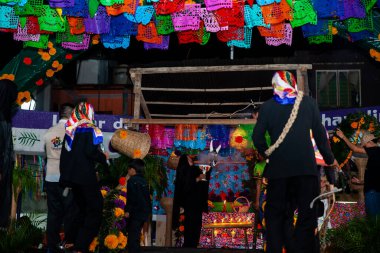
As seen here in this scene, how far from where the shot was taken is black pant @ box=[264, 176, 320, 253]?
6.07 m

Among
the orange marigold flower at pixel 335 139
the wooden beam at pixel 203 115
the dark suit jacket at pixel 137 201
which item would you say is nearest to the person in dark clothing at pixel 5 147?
the dark suit jacket at pixel 137 201

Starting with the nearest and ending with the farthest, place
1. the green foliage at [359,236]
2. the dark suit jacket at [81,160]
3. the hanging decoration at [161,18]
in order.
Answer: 1. the dark suit jacket at [81,160]
2. the green foliage at [359,236]
3. the hanging decoration at [161,18]

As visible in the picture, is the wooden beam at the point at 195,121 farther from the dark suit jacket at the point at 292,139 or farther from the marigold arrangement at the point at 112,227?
the dark suit jacket at the point at 292,139

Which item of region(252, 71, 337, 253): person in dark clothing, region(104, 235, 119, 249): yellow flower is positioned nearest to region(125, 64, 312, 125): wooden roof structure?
region(104, 235, 119, 249): yellow flower

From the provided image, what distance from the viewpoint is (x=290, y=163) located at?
610 cm

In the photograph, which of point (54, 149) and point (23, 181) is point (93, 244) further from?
point (23, 181)

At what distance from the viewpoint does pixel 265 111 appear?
6.28 metres

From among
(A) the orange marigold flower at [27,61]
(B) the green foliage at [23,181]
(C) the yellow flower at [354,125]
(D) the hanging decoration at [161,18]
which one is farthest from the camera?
(A) the orange marigold flower at [27,61]

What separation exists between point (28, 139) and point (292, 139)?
7.40 m

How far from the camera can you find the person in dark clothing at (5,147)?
24.2ft

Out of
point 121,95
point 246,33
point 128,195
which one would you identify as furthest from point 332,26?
point 121,95

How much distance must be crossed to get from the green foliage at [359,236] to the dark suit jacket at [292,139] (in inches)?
94.5

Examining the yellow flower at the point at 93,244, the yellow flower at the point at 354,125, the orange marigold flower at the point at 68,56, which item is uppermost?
the orange marigold flower at the point at 68,56

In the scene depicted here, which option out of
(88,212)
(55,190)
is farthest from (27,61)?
(88,212)
